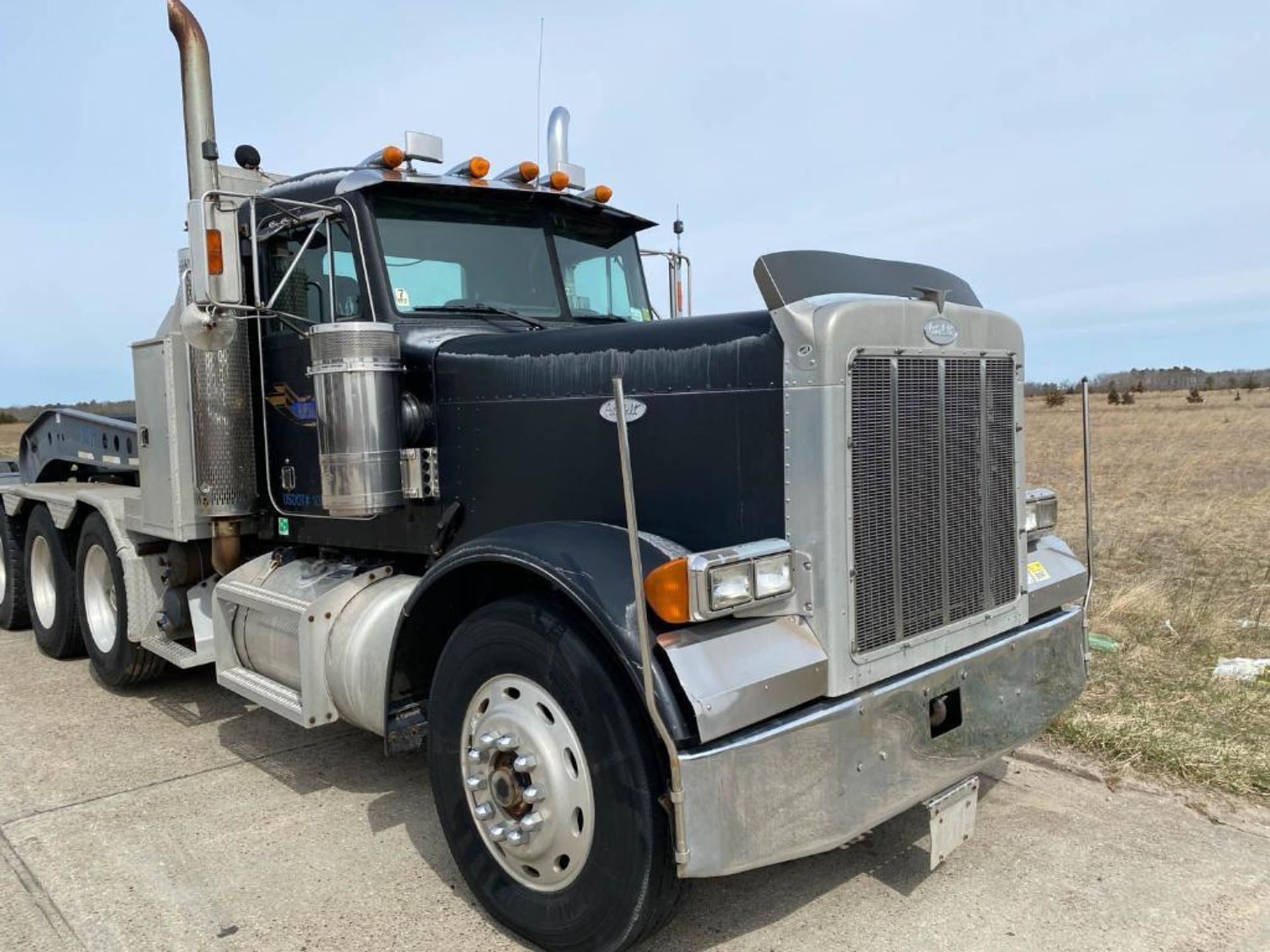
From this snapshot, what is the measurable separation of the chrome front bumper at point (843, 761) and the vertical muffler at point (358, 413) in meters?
1.95

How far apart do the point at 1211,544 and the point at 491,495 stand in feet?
26.7

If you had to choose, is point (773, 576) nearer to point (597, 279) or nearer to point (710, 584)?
point (710, 584)

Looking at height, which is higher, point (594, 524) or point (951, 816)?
point (594, 524)

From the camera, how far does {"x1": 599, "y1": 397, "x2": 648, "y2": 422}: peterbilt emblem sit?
3.18 m

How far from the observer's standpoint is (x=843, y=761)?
2.71 metres

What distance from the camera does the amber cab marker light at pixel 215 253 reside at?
374 cm

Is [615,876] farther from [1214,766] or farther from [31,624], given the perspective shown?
[31,624]

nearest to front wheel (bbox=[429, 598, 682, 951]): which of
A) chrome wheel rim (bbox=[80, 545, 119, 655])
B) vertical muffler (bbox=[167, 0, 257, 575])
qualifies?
vertical muffler (bbox=[167, 0, 257, 575])

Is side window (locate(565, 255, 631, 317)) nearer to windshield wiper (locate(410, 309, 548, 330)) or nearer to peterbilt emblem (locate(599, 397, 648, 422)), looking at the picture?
windshield wiper (locate(410, 309, 548, 330))

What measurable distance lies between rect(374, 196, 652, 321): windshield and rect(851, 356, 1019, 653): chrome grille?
6.39 feet

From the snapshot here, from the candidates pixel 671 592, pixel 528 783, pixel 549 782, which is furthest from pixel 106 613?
pixel 671 592

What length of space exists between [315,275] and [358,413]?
897 mm

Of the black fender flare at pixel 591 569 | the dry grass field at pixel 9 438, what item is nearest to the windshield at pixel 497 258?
the black fender flare at pixel 591 569

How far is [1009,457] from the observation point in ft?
11.1
